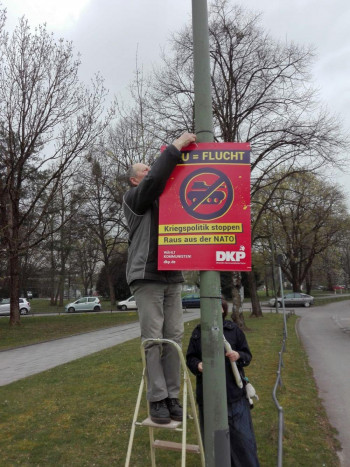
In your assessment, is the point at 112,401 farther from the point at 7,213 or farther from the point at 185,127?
the point at 7,213

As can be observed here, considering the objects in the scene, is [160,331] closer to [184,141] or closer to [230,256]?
[230,256]

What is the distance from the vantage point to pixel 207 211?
9.55 ft

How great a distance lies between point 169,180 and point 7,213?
2108cm

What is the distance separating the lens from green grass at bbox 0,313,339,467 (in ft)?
15.7

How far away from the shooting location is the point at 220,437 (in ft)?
9.20

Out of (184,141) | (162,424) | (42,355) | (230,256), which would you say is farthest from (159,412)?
(42,355)

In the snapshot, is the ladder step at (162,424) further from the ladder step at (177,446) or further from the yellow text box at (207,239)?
the yellow text box at (207,239)

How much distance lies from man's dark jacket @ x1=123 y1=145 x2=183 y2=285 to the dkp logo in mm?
514

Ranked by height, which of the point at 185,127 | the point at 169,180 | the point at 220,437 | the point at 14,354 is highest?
the point at 185,127

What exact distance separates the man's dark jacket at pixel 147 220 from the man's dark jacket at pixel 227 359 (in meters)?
0.93

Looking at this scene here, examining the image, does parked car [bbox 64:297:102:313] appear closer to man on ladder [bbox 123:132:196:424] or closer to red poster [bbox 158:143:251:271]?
man on ladder [bbox 123:132:196:424]

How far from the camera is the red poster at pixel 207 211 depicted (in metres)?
2.87

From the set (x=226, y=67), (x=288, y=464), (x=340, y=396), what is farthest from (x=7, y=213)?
(x=288, y=464)

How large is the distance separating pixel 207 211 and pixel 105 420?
172 inches
